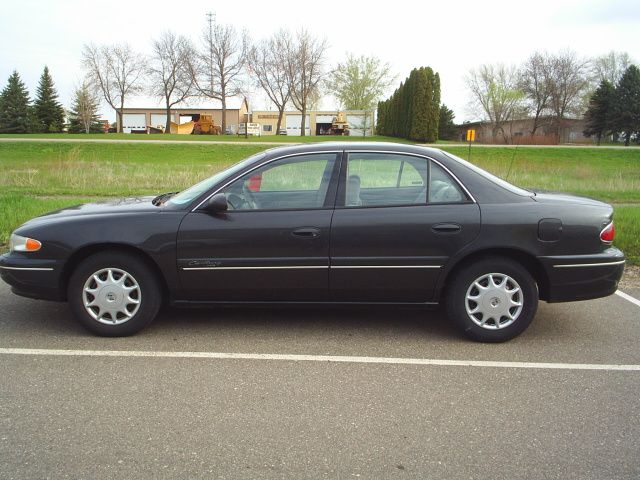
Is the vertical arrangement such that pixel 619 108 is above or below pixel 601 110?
below

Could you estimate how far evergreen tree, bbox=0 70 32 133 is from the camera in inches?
2323

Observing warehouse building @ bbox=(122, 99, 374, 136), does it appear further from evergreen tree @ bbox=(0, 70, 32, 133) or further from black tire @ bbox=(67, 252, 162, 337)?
black tire @ bbox=(67, 252, 162, 337)

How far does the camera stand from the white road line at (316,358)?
13.1 feet

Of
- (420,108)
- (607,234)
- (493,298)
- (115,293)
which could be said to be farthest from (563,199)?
(420,108)

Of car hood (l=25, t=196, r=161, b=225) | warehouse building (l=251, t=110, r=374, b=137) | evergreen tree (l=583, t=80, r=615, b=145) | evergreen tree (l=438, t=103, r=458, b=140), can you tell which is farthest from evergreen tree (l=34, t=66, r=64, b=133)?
car hood (l=25, t=196, r=161, b=225)

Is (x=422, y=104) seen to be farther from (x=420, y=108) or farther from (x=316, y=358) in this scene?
(x=316, y=358)

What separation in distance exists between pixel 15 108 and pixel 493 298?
66.2 meters

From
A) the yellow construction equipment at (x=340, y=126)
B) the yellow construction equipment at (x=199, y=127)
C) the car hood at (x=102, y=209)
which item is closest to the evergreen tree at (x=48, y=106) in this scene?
the yellow construction equipment at (x=199, y=127)

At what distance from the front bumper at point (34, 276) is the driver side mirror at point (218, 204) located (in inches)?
50.0

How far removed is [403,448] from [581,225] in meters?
2.50

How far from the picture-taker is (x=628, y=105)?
5609 centimetres

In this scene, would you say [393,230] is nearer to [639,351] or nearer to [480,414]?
[480,414]

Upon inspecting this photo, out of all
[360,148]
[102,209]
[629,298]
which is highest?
[360,148]

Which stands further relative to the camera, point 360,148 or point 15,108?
point 15,108
